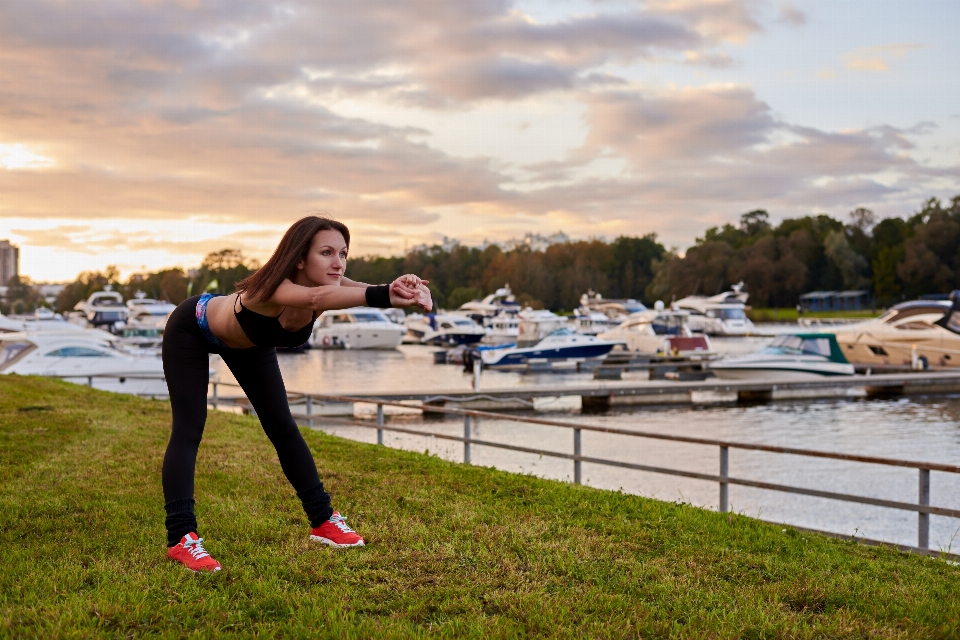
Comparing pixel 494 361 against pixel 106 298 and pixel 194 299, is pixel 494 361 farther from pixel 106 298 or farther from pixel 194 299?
pixel 106 298

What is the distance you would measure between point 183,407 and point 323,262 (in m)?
1.12

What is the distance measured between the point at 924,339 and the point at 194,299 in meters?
38.8

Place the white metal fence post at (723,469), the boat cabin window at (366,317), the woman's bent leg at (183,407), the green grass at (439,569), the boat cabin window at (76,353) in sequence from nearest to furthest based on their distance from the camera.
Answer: the green grass at (439,569) < the woman's bent leg at (183,407) < the white metal fence post at (723,469) < the boat cabin window at (76,353) < the boat cabin window at (366,317)

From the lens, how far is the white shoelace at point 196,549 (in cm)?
425

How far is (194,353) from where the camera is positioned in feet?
14.6

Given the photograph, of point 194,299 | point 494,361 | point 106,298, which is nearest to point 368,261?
point 106,298

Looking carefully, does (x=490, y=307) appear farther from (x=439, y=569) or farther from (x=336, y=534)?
(x=439, y=569)

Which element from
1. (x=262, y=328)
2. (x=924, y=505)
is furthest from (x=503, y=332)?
(x=262, y=328)

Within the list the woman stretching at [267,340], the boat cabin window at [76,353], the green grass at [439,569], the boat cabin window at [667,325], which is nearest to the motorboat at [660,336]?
the boat cabin window at [667,325]

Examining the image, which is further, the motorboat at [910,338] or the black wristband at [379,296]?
the motorboat at [910,338]

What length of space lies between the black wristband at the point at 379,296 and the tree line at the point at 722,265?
98538 mm

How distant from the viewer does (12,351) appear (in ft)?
92.2

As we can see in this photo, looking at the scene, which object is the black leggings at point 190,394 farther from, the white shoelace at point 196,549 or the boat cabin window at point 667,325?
the boat cabin window at point 667,325

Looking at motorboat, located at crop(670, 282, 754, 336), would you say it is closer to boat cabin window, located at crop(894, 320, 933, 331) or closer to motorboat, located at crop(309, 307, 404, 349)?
motorboat, located at crop(309, 307, 404, 349)
